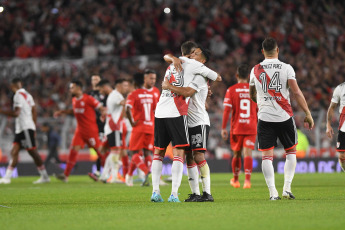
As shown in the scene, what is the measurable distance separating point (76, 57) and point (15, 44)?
3294 mm

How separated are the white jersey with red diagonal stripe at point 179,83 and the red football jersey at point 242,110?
4.53 metres

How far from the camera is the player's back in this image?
17.7 metres

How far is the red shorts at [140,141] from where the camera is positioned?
49.9ft

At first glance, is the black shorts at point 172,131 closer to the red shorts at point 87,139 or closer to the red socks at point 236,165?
the red socks at point 236,165

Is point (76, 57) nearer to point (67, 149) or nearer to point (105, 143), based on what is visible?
point (67, 149)

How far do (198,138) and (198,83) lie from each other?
2.74ft

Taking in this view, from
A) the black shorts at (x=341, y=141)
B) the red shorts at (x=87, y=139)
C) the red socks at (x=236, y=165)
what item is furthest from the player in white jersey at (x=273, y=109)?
the red shorts at (x=87, y=139)

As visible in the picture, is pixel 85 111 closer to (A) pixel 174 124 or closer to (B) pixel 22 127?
(B) pixel 22 127

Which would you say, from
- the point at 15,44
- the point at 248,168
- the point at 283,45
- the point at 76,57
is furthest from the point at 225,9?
the point at 248,168

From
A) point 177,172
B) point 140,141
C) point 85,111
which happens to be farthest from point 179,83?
point 85,111

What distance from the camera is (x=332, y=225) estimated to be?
6.57 m

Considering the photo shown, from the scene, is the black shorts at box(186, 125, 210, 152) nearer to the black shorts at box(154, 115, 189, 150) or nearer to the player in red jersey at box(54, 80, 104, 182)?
the black shorts at box(154, 115, 189, 150)

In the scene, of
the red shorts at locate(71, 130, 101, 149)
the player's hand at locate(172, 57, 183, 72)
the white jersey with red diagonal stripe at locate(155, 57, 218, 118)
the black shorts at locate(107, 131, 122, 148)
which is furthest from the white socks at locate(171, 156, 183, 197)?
the red shorts at locate(71, 130, 101, 149)

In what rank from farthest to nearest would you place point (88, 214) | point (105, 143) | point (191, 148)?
point (105, 143) → point (191, 148) → point (88, 214)
